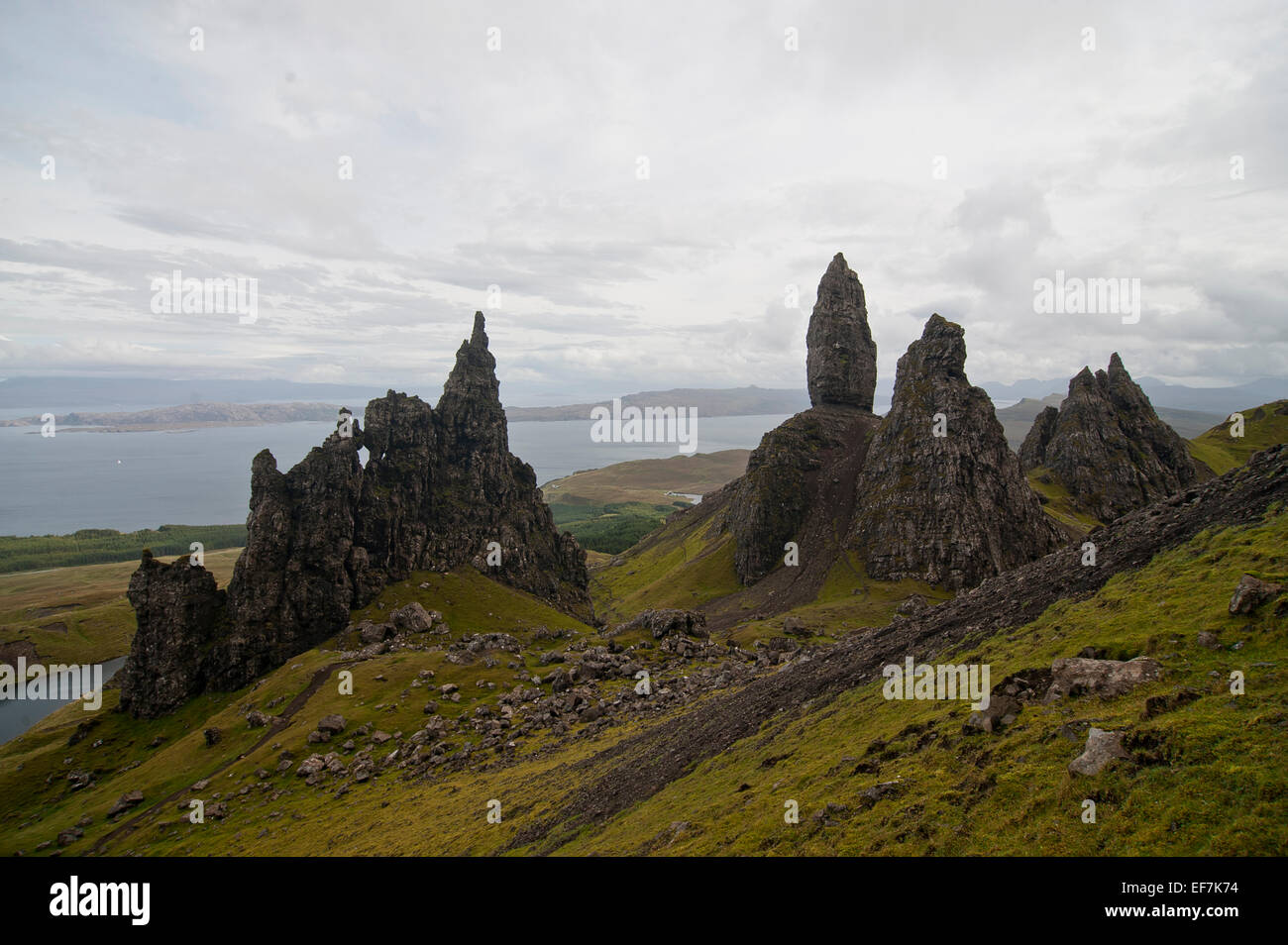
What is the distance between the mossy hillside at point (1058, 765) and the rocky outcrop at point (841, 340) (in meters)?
154

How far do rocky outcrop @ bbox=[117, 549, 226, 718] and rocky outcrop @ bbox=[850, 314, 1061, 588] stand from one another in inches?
5030

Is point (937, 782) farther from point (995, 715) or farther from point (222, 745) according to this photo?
point (222, 745)

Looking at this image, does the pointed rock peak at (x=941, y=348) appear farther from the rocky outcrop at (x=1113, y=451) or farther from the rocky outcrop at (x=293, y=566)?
the rocky outcrop at (x=293, y=566)

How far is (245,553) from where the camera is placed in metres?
101

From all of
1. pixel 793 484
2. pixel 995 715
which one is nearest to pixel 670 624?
pixel 995 715

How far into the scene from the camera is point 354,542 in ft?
366

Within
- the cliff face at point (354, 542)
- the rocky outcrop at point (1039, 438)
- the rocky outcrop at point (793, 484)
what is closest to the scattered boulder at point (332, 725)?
the cliff face at point (354, 542)

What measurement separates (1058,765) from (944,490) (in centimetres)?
12156

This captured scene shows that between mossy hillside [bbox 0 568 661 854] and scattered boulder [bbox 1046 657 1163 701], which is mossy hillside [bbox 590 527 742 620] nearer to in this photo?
mossy hillside [bbox 0 568 661 854]

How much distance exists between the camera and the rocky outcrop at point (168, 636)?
3733 inches

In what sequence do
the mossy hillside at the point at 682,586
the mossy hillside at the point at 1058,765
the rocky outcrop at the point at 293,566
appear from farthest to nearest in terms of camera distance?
the mossy hillside at the point at 682,586 < the rocky outcrop at the point at 293,566 < the mossy hillside at the point at 1058,765
